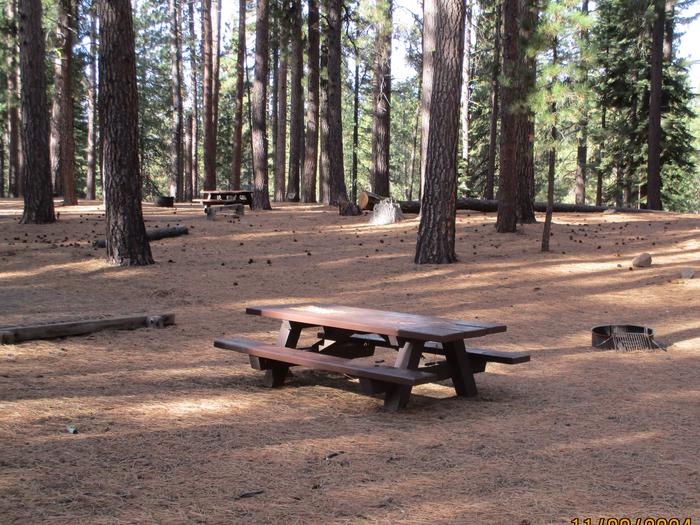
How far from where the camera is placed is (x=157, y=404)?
17.6 ft

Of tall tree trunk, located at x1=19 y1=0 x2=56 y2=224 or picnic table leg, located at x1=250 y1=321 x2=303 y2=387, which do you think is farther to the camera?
tall tree trunk, located at x1=19 y1=0 x2=56 y2=224

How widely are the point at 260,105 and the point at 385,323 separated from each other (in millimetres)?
18111

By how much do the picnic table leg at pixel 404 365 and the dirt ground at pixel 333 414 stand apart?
0.38 feet

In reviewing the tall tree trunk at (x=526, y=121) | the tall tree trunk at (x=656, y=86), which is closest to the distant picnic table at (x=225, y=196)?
the tall tree trunk at (x=526, y=121)

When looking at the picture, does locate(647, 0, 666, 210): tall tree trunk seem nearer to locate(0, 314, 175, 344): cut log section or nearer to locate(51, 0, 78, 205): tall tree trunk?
locate(51, 0, 78, 205): tall tree trunk

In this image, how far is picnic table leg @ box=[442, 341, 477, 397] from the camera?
584cm

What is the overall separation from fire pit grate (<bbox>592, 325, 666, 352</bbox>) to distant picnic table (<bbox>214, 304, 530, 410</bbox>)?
8.19ft

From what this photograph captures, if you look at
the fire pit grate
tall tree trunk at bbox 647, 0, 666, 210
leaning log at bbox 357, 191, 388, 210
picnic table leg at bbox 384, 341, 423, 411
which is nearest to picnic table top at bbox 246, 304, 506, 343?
picnic table leg at bbox 384, 341, 423, 411

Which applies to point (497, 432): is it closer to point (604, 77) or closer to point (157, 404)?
point (157, 404)

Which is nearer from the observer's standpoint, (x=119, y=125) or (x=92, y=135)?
(x=119, y=125)

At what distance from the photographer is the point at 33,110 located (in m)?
16.7

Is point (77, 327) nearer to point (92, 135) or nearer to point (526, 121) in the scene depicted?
point (526, 121)

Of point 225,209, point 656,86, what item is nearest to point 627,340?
point 225,209

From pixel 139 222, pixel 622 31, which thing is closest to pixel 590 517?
pixel 139 222
